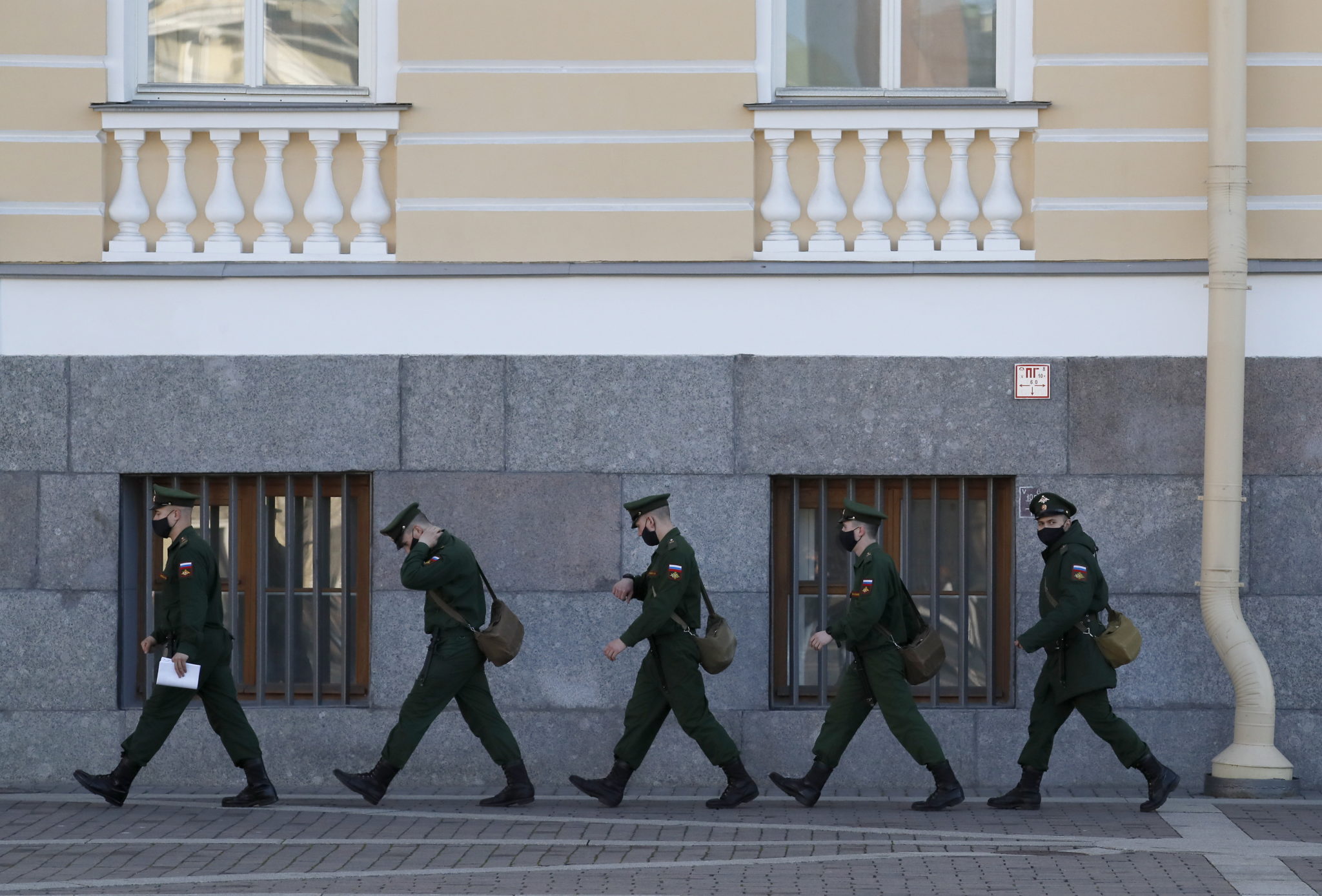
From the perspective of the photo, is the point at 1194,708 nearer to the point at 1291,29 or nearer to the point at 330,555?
the point at 1291,29

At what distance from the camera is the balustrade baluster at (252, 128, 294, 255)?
1029cm

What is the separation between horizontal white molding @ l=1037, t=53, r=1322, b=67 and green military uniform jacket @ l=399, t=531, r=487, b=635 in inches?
175

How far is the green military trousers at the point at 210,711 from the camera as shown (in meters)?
9.26

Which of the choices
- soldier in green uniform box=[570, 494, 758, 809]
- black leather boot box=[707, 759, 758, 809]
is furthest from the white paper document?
black leather boot box=[707, 759, 758, 809]

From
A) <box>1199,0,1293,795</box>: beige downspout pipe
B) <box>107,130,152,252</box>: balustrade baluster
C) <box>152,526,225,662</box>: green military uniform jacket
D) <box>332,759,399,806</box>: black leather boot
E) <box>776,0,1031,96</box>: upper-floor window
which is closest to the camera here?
<box>152,526,225,662</box>: green military uniform jacket

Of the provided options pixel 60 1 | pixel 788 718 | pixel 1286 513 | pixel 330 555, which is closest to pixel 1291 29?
pixel 1286 513

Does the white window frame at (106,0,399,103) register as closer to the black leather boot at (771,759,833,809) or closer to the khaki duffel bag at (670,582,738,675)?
the khaki duffel bag at (670,582,738,675)

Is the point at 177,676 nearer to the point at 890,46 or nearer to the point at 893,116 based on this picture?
the point at 893,116

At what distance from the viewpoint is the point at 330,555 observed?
416 inches

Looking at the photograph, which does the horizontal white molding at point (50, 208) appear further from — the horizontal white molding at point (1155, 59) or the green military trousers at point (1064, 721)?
the green military trousers at point (1064, 721)

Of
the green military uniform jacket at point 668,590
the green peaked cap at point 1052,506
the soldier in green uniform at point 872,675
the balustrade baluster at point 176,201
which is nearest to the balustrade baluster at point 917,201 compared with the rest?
the green peaked cap at point 1052,506

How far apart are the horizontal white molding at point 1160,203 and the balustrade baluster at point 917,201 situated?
64cm

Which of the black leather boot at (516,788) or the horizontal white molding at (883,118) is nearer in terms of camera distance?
the black leather boot at (516,788)

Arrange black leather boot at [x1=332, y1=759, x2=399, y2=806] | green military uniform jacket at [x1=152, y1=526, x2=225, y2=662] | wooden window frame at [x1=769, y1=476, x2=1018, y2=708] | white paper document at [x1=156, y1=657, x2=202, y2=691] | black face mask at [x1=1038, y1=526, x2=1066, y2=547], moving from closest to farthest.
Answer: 1. white paper document at [x1=156, y1=657, x2=202, y2=691]
2. green military uniform jacket at [x1=152, y1=526, x2=225, y2=662]
3. black leather boot at [x1=332, y1=759, x2=399, y2=806]
4. black face mask at [x1=1038, y1=526, x2=1066, y2=547]
5. wooden window frame at [x1=769, y1=476, x2=1018, y2=708]
